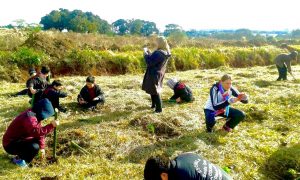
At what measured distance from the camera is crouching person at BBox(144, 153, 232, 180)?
14.0 feet

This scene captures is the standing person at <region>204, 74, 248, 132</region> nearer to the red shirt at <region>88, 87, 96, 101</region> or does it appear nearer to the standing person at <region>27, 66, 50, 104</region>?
the red shirt at <region>88, 87, 96, 101</region>

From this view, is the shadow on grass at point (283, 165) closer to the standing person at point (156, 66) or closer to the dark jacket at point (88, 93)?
the standing person at point (156, 66)

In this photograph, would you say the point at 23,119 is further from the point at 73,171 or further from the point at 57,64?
the point at 57,64

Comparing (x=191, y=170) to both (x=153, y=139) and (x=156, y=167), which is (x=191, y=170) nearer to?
(x=156, y=167)

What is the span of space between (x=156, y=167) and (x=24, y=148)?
10.3ft

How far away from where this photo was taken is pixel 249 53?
27078 mm

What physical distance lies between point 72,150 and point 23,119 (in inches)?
56.5

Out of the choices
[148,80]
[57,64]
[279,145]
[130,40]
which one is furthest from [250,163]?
[130,40]

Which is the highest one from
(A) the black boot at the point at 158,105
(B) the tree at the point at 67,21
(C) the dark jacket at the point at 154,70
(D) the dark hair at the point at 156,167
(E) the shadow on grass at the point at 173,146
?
(B) the tree at the point at 67,21

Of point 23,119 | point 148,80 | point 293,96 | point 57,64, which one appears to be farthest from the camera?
point 57,64

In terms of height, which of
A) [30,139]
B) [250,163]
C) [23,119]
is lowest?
[250,163]

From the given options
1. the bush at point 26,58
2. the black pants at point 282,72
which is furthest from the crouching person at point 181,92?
the bush at point 26,58

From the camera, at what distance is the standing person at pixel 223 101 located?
304 inches

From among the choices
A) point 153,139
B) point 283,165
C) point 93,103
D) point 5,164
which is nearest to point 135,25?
point 93,103
